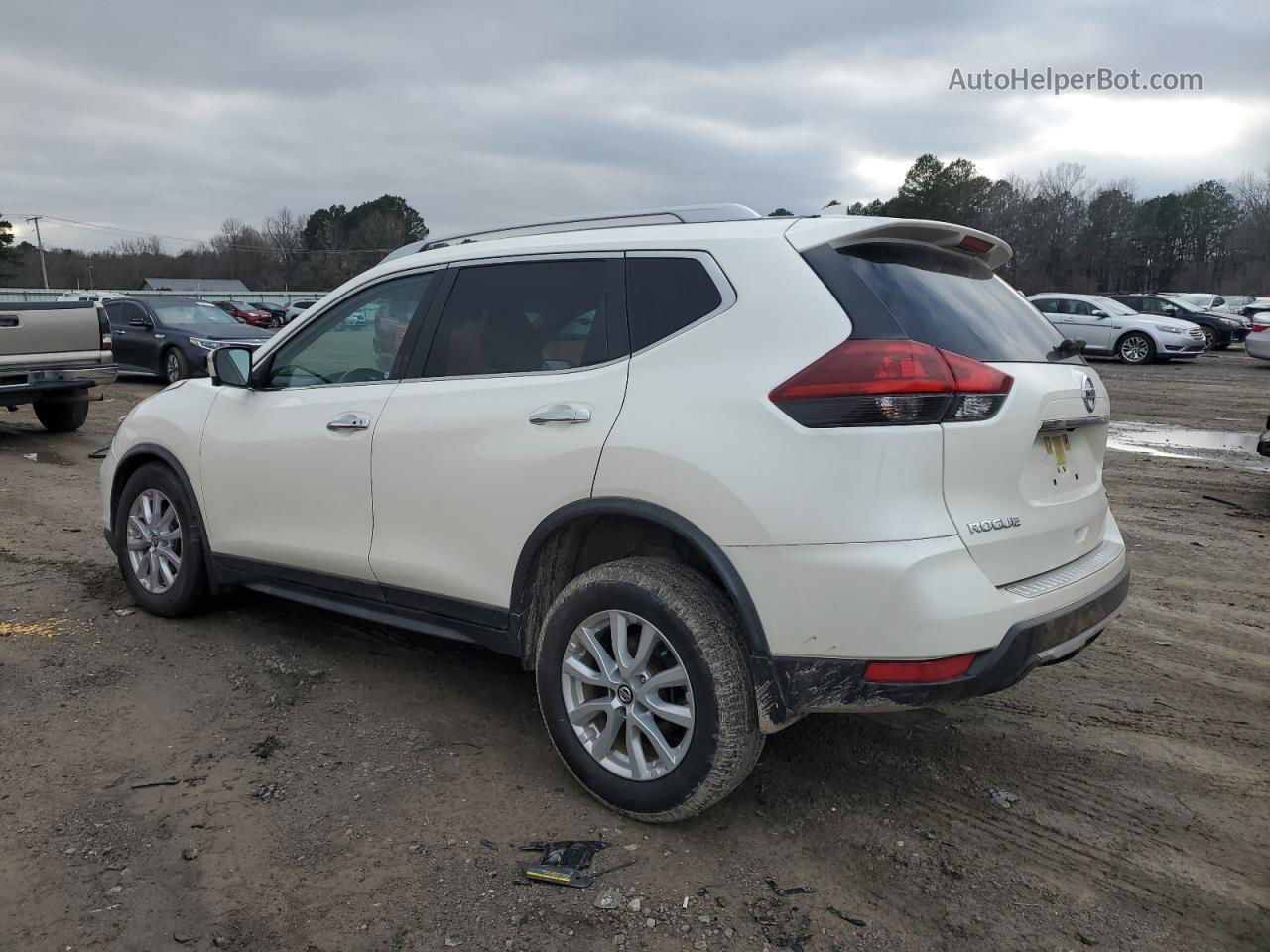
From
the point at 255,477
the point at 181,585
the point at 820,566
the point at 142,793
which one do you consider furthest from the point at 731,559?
the point at 181,585

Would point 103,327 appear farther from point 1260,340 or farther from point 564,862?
point 1260,340

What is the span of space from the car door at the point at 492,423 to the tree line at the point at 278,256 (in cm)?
8763

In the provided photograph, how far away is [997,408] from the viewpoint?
2.73m

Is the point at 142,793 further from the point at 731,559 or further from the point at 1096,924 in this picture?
the point at 1096,924

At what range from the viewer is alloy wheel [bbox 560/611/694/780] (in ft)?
9.53

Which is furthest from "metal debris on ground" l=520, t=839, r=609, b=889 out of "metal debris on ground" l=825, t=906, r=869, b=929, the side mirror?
the side mirror

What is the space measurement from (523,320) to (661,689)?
4.56ft

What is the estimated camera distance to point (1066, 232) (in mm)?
71250

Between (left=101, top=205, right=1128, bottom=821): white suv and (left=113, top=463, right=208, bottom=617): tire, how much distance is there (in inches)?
38.4

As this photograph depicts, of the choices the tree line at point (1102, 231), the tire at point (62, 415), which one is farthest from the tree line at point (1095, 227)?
the tire at point (62, 415)

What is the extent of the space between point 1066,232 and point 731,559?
77.6 m

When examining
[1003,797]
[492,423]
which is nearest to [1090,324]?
[1003,797]

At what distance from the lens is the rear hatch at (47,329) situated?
1016 cm

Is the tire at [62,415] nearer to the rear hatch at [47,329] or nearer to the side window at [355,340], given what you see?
the rear hatch at [47,329]
